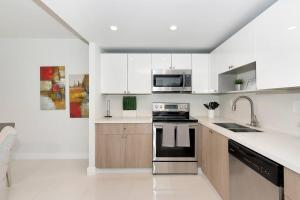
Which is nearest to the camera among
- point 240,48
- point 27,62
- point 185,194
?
point 240,48

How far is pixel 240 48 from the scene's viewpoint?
2.29 m

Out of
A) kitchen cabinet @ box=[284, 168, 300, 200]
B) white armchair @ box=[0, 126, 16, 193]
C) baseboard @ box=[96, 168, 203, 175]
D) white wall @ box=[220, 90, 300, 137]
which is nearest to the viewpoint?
kitchen cabinet @ box=[284, 168, 300, 200]

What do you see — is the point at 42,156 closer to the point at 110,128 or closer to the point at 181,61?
the point at 110,128

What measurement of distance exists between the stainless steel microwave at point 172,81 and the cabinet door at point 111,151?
Answer: 3.50 feet

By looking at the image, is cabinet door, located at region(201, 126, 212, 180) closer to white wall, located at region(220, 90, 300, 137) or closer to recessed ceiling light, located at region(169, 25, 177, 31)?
white wall, located at region(220, 90, 300, 137)

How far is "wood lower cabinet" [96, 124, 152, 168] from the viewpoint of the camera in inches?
120

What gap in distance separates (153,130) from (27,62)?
2853 mm

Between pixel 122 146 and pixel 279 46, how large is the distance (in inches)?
96.4

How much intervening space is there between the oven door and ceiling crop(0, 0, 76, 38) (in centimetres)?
228

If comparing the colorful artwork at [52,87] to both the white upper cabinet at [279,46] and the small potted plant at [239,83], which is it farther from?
the white upper cabinet at [279,46]

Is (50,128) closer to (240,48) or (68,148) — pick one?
(68,148)

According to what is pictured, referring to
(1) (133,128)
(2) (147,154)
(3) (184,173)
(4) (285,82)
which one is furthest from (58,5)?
(3) (184,173)

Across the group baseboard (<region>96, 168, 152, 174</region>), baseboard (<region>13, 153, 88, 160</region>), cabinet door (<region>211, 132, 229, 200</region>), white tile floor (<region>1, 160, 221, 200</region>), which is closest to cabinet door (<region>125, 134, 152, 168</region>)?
baseboard (<region>96, 168, 152, 174</region>)

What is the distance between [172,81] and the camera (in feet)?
11.1
